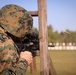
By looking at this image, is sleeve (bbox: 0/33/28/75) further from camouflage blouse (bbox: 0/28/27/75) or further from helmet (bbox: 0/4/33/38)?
helmet (bbox: 0/4/33/38)

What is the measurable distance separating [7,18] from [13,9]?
138 millimetres

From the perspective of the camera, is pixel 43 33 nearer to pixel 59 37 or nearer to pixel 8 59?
pixel 8 59

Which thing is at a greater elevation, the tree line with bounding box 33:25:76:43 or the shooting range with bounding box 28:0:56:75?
the shooting range with bounding box 28:0:56:75

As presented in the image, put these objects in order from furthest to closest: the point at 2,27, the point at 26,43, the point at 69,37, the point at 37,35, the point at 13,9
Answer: the point at 69,37, the point at 37,35, the point at 26,43, the point at 13,9, the point at 2,27

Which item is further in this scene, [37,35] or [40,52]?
[37,35]

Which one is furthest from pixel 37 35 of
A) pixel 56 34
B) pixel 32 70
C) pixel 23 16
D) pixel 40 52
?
pixel 56 34

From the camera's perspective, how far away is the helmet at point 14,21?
7.38 ft

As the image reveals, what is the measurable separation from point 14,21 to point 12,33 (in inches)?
4.5

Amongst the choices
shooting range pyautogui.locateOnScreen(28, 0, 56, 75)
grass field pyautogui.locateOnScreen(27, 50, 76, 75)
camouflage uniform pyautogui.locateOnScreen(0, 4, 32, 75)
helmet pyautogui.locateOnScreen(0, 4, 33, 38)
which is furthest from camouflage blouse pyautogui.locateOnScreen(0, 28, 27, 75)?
grass field pyautogui.locateOnScreen(27, 50, 76, 75)

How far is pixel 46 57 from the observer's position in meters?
3.10

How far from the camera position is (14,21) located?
2275 mm

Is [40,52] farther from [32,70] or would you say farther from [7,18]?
[32,70]

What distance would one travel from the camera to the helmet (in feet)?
7.38

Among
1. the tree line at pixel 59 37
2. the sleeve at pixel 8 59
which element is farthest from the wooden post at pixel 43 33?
the tree line at pixel 59 37
